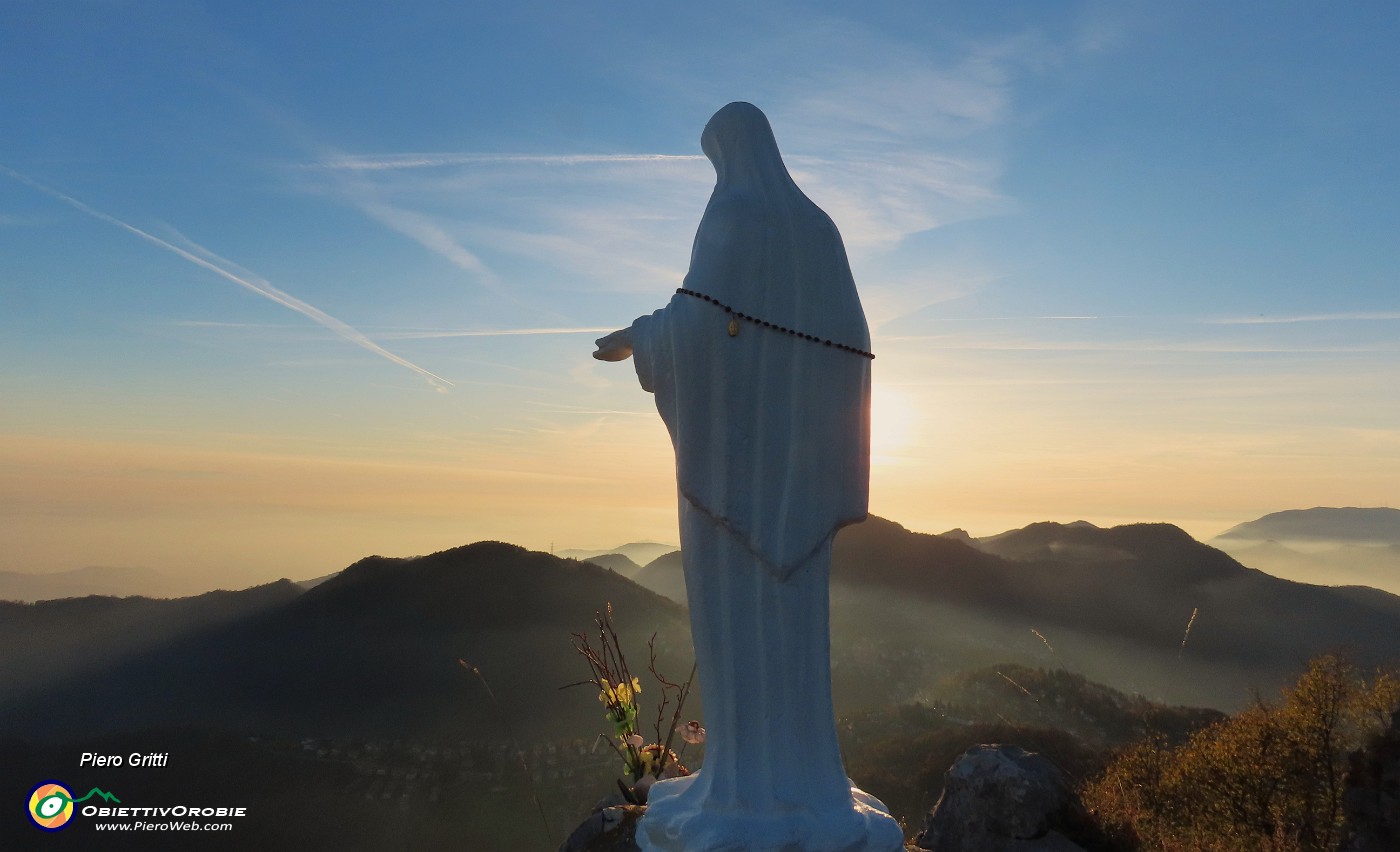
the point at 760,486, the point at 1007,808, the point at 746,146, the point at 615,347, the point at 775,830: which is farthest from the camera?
the point at 1007,808

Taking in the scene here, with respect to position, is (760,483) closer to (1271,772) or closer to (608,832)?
(608,832)

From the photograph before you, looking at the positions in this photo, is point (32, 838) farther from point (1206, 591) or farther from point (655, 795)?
point (1206, 591)

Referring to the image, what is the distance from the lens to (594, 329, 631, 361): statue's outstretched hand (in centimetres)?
488

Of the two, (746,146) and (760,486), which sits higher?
(746,146)

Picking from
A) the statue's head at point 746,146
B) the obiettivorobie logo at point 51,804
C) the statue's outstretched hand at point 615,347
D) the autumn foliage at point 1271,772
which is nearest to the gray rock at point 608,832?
the statue's outstretched hand at point 615,347

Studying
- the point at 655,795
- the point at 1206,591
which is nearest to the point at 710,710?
the point at 655,795

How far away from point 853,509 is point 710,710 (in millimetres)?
1449

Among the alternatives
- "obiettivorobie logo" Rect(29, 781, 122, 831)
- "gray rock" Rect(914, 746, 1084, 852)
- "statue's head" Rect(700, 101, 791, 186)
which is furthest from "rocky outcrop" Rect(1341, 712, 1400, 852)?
"obiettivorobie logo" Rect(29, 781, 122, 831)

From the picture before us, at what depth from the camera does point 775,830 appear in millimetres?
4016
